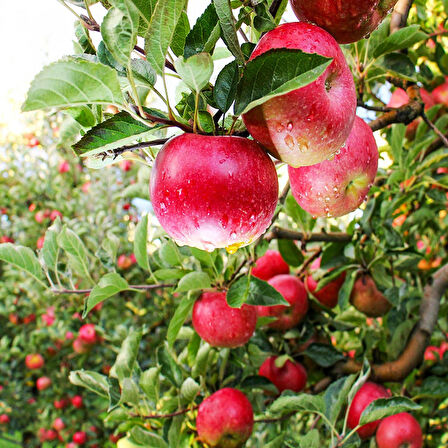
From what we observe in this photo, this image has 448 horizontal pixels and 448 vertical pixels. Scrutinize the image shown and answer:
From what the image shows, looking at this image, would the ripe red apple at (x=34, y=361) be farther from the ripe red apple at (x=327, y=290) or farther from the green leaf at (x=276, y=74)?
the green leaf at (x=276, y=74)

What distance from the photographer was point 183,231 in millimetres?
562

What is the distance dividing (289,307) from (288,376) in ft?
0.69

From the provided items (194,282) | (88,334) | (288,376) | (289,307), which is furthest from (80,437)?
(194,282)

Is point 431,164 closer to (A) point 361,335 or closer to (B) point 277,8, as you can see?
(A) point 361,335

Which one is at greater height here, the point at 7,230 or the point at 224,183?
the point at 224,183

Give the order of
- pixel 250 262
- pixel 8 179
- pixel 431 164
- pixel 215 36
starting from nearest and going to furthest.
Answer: pixel 215 36 < pixel 250 262 < pixel 431 164 < pixel 8 179

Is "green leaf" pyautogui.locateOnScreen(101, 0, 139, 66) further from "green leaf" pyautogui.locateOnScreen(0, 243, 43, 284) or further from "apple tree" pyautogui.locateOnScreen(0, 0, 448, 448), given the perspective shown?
"green leaf" pyautogui.locateOnScreen(0, 243, 43, 284)

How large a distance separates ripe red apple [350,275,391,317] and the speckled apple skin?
2.87ft

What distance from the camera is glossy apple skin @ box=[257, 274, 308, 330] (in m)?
1.30

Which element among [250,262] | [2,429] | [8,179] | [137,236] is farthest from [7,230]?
[250,262]

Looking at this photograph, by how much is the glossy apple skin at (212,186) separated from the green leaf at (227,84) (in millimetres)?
49

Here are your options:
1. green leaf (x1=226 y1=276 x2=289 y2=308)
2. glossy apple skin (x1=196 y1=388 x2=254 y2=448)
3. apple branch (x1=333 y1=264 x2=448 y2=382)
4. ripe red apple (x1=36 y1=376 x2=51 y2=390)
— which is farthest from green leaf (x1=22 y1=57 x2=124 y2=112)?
ripe red apple (x1=36 y1=376 x2=51 y2=390)

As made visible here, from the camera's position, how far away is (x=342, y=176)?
0.70 meters

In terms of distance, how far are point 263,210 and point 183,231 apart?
105mm
